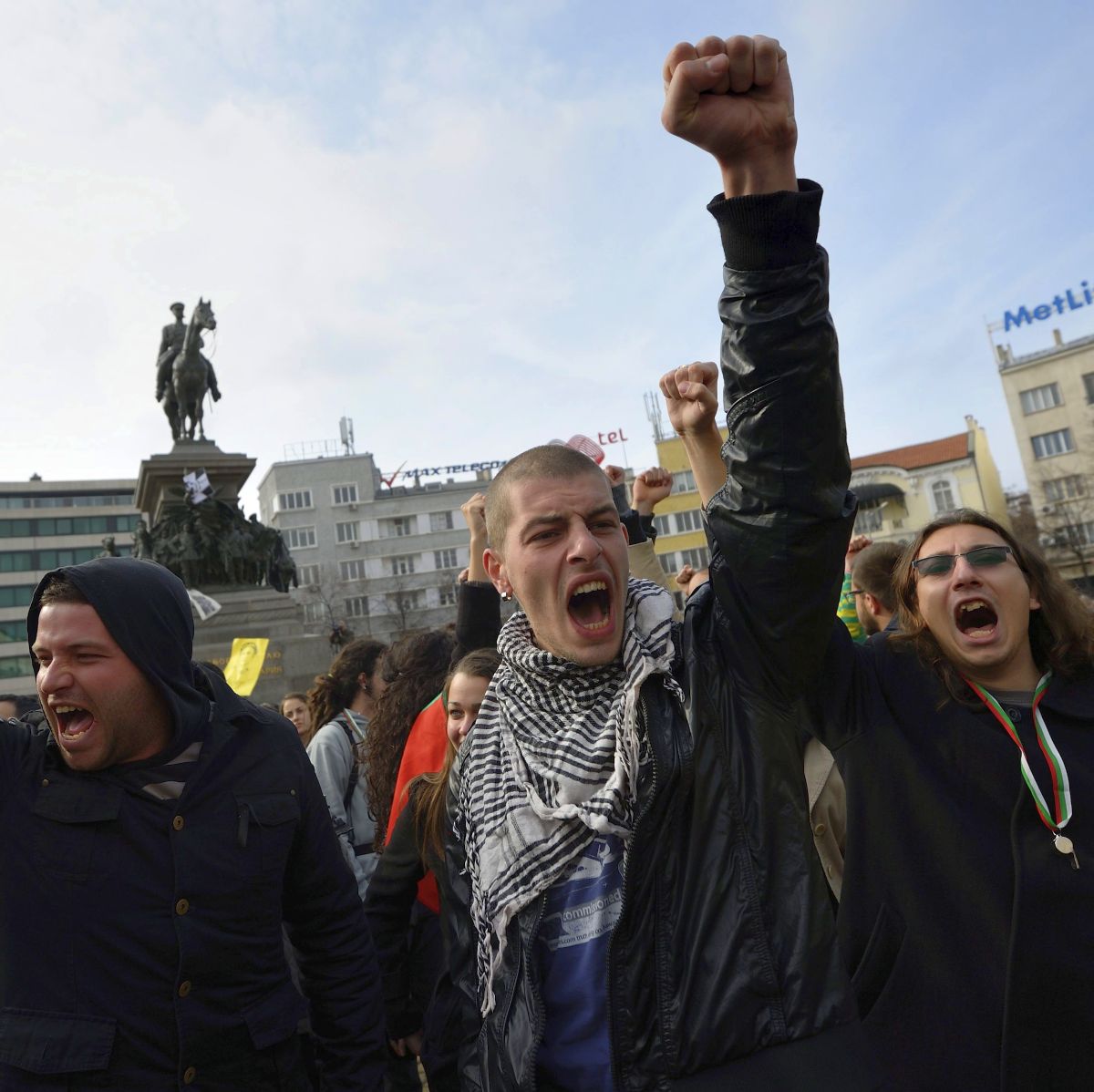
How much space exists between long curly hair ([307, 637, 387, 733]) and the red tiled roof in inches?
2203

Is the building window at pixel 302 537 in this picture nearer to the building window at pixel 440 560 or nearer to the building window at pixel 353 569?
the building window at pixel 353 569

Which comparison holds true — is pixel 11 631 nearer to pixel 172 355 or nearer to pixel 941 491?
pixel 172 355

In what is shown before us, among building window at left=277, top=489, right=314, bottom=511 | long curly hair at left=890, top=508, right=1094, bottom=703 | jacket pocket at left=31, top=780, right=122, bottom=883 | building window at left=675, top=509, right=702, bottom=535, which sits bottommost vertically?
jacket pocket at left=31, top=780, right=122, bottom=883

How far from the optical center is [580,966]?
166 cm

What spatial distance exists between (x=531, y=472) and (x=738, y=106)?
0.83 meters

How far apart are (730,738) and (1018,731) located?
1153 mm

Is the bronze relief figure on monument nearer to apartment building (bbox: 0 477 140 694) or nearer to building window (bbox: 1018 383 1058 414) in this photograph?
building window (bbox: 1018 383 1058 414)

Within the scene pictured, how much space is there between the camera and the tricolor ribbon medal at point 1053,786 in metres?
2.13

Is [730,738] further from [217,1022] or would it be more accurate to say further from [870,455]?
[870,455]

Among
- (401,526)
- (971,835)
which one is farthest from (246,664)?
(401,526)

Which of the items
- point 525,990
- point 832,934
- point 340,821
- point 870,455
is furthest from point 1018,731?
point 870,455

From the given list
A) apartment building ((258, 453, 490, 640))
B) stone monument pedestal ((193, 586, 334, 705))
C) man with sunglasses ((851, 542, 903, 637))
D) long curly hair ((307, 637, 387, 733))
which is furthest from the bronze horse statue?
Result: apartment building ((258, 453, 490, 640))

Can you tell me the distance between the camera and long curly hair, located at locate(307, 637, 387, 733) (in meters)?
5.63

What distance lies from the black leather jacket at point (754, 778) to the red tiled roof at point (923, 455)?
5939 cm
